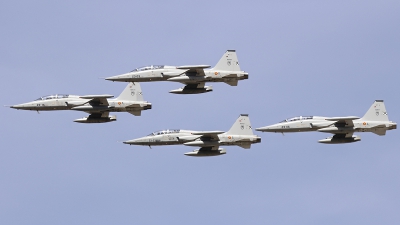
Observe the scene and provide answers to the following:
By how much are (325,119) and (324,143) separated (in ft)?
17.4

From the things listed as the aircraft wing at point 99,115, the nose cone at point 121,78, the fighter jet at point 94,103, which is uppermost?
the nose cone at point 121,78

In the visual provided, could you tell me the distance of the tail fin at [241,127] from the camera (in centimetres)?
17600

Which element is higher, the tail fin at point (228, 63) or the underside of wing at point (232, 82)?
the tail fin at point (228, 63)

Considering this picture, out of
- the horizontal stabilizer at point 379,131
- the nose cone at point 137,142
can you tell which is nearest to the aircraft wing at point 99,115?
the nose cone at point 137,142

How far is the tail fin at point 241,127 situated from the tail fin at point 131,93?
12944 millimetres

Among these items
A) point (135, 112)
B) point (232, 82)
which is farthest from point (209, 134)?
point (135, 112)

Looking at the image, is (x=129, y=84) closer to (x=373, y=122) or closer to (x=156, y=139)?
(x=156, y=139)

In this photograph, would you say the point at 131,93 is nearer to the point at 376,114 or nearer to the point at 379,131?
the point at 376,114

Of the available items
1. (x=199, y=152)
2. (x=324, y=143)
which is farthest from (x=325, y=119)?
(x=199, y=152)

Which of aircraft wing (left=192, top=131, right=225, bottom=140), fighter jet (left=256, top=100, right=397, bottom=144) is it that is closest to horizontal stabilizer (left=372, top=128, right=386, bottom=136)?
fighter jet (left=256, top=100, right=397, bottom=144)

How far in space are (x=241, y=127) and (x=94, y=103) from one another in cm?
1994

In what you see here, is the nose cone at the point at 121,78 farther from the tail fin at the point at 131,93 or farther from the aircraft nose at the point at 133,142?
the aircraft nose at the point at 133,142

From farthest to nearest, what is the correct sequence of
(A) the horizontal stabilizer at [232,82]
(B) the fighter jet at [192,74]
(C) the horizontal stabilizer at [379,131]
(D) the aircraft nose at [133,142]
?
1. (D) the aircraft nose at [133,142]
2. (C) the horizontal stabilizer at [379,131]
3. (A) the horizontal stabilizer at [232,82]
4. (B) the fighter jet at [192,74]

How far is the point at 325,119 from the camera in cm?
17675
